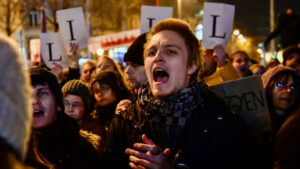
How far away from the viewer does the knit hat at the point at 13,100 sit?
90cm

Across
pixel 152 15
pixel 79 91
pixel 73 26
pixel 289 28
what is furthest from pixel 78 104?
pixel 289 28

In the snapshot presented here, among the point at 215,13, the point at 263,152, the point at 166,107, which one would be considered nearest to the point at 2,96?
the point at 166,107

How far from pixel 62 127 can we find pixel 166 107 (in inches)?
32.3

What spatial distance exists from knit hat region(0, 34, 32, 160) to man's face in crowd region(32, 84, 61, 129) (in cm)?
141

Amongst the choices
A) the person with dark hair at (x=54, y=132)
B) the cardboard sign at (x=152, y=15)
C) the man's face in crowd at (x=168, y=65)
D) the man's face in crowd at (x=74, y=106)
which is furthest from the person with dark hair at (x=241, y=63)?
the person with dark hair at (x=54, y=132)

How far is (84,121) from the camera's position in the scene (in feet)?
12.1

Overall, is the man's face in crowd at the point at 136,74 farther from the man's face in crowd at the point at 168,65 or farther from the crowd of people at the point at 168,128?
the man's face in crowd at the point at 168,65

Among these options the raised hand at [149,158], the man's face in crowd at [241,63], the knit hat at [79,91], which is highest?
the man's face in crowd at [241,63]

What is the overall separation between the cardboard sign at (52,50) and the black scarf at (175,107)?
11.8 ft

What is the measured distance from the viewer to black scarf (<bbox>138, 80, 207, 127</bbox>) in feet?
7.29

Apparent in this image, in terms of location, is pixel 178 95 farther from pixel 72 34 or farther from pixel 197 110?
pixel 72 34

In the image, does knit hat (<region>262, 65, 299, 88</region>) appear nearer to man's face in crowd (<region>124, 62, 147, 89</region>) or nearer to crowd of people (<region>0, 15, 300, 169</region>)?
crowd of people (<region>0, 15, 300, 169</region>)

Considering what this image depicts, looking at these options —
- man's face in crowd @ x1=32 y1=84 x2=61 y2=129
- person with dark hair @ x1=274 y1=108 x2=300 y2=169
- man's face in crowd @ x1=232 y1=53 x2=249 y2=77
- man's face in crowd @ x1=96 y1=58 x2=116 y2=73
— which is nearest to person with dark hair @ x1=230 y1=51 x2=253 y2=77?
man's face in crowd @ x1=232 y1=53 x2=249 y2=77

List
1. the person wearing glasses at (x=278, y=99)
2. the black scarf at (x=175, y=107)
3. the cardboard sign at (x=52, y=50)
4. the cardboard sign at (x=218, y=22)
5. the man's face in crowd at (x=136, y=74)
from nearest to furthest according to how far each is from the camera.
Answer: the black scarf at (x=175, y=107)
the person wearing glasses at (x=278, y=99)
the man's face in crowd at (x=136, y=74)
the cardboard sign at (x=218, y=22)
the cardboard sign at (x=52, y=50)
